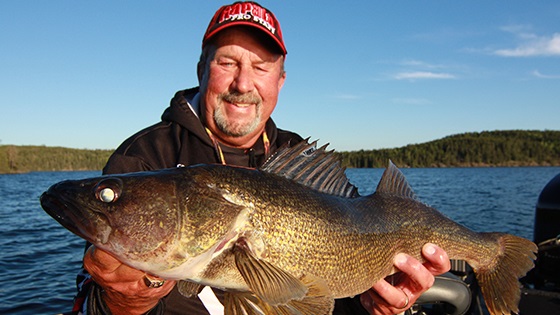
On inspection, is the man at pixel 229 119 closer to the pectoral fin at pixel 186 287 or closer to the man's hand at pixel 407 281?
the man's hand at pixel 407 281

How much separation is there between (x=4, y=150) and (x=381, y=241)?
96.2 meters

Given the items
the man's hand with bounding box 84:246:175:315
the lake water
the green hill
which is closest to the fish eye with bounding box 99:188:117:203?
the man's hand with bounding box 84:246:175:315

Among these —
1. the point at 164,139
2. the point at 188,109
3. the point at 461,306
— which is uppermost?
the point at 188,109

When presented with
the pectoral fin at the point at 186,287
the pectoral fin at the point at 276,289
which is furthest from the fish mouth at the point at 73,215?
the pectoral fin at the point at 276,289

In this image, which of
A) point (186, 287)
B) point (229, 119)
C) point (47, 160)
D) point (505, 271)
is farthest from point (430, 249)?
point (47, 160)

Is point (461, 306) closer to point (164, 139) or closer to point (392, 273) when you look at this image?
point (392, 273)

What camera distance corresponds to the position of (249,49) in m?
3.98

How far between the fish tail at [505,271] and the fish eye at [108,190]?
121 inches

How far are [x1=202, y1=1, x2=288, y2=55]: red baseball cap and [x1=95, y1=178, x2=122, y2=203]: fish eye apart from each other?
2095 millimetres

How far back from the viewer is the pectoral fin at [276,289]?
7.57ft

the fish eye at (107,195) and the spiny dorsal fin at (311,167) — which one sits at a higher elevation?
the spiny dorsal fin at (311,167)

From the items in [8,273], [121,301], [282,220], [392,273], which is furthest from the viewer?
[8,273]

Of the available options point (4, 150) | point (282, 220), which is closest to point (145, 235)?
point (282, 220)

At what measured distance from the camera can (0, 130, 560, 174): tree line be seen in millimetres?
90750
